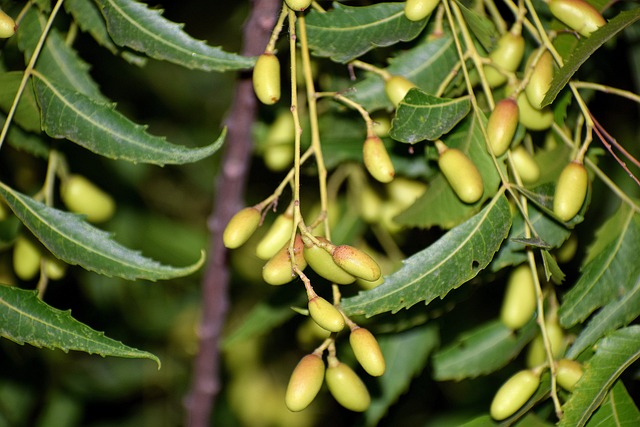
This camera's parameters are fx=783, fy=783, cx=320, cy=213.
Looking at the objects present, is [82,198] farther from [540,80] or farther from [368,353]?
[540,80]

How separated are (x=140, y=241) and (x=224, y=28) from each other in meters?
0.65

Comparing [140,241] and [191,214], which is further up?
[140,241]

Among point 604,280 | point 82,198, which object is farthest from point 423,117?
point 82,198

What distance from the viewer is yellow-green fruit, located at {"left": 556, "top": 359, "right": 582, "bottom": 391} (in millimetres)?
921

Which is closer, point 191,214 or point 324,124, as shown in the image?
point 324,124

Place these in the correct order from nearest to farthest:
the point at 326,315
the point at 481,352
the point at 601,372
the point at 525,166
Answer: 1. the point at 326,315
2. the point at 601,372
3. the point at 525,166
4. the point at 481,352

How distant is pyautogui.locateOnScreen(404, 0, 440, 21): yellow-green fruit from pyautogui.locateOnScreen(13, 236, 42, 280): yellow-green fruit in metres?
0.58

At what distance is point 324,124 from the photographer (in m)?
1.23

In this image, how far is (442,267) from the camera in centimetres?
84

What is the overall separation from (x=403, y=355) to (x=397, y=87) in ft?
1.42

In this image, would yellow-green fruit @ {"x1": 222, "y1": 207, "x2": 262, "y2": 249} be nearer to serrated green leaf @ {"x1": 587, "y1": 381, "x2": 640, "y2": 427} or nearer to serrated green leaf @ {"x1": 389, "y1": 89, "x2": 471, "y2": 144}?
serrated green leaf @ {"x1": 389, "y1": 89, "x2": 471, "y2": 144}

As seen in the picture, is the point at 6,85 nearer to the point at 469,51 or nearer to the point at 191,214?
the point at 469,51

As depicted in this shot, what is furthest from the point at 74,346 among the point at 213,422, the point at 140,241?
the point at 213,422

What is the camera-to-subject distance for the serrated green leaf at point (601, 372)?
33.9 inches
